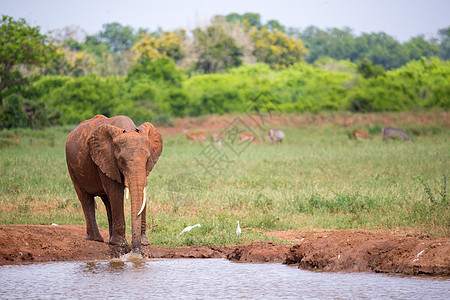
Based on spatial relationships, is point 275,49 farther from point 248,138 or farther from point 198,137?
point 198,137

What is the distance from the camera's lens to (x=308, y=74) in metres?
49.5

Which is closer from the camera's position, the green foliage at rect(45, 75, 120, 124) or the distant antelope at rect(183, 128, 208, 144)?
the distant antelope at rect(183, 128, 208, 144)

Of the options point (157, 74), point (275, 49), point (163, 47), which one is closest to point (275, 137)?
point (157, 74)

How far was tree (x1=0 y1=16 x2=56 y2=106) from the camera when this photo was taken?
29.5m

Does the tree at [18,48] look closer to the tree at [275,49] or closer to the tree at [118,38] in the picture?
the tree at [275,49]

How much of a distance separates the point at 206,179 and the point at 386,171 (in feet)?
16.3

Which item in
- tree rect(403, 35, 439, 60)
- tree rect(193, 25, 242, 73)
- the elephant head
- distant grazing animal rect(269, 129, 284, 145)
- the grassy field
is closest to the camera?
the elephant head

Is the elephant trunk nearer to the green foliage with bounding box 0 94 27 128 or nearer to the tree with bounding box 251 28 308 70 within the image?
the green foliage with bounding box 0 94 27 128

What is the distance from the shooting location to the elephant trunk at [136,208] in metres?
7.44

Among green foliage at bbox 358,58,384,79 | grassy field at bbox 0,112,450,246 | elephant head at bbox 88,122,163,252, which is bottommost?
grassy field at bbox 0,112,450,246

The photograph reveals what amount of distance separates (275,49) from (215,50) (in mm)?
8087

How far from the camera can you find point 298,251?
7461 millimetres

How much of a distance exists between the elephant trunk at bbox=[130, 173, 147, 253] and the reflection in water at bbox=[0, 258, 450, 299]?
301mm

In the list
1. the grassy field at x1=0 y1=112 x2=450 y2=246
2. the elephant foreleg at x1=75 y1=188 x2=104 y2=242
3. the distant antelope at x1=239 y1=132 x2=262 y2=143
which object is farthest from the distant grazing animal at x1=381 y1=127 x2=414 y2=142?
the elephant foreleg at x1=75 y1=188 x2=104 y2=242
